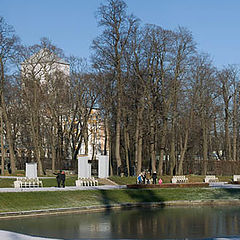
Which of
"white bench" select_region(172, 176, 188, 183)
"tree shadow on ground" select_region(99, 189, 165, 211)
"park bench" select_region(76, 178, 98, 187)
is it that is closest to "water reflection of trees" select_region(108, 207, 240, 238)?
"tree shadow on ground" select_region(99, 189, 165, 211)

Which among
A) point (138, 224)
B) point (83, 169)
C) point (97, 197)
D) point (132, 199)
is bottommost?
point (138, 224)

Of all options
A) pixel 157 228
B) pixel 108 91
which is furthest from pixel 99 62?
pixel 157 228

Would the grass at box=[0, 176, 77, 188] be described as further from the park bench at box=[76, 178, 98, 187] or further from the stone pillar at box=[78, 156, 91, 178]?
the park bench at box=[76, 178, 98, 187]

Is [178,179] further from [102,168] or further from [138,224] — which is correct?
[138,224]

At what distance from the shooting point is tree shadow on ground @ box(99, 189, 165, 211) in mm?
33656

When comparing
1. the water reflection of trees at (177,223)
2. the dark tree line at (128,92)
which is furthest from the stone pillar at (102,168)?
the water reflection of trees at (177,223)

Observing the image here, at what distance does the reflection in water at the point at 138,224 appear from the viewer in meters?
20.7

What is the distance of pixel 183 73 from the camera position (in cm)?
5403

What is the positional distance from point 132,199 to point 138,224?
38.1ft

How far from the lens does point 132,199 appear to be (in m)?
35.6

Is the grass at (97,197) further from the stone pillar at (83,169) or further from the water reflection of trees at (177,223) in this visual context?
the stone pillar at (83,169)

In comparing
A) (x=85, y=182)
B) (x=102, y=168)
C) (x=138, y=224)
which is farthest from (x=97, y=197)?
(x=102, y=168)

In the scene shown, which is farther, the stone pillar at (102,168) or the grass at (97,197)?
the stone pillar at (102,168)

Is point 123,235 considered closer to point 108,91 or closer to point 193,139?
point 108,91
